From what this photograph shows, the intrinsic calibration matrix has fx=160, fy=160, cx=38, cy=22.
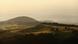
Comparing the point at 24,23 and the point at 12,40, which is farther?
the point at 24,23

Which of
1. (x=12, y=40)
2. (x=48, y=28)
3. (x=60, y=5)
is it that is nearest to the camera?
(x=12, y=40)

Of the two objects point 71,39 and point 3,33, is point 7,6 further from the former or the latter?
point 71,39

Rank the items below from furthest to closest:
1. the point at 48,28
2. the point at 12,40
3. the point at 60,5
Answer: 1. the point at 60,5
2. the point at 48,28
3. the point at 12,40

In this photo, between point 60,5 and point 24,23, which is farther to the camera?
point 60,5

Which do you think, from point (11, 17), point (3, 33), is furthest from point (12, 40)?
point (11, 17)

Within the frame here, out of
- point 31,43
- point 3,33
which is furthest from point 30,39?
point 3,33

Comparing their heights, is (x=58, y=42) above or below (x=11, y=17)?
below

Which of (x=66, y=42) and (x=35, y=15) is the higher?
(x=35, y=15)

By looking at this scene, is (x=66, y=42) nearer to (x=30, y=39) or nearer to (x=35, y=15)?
(x=30, y=39)
